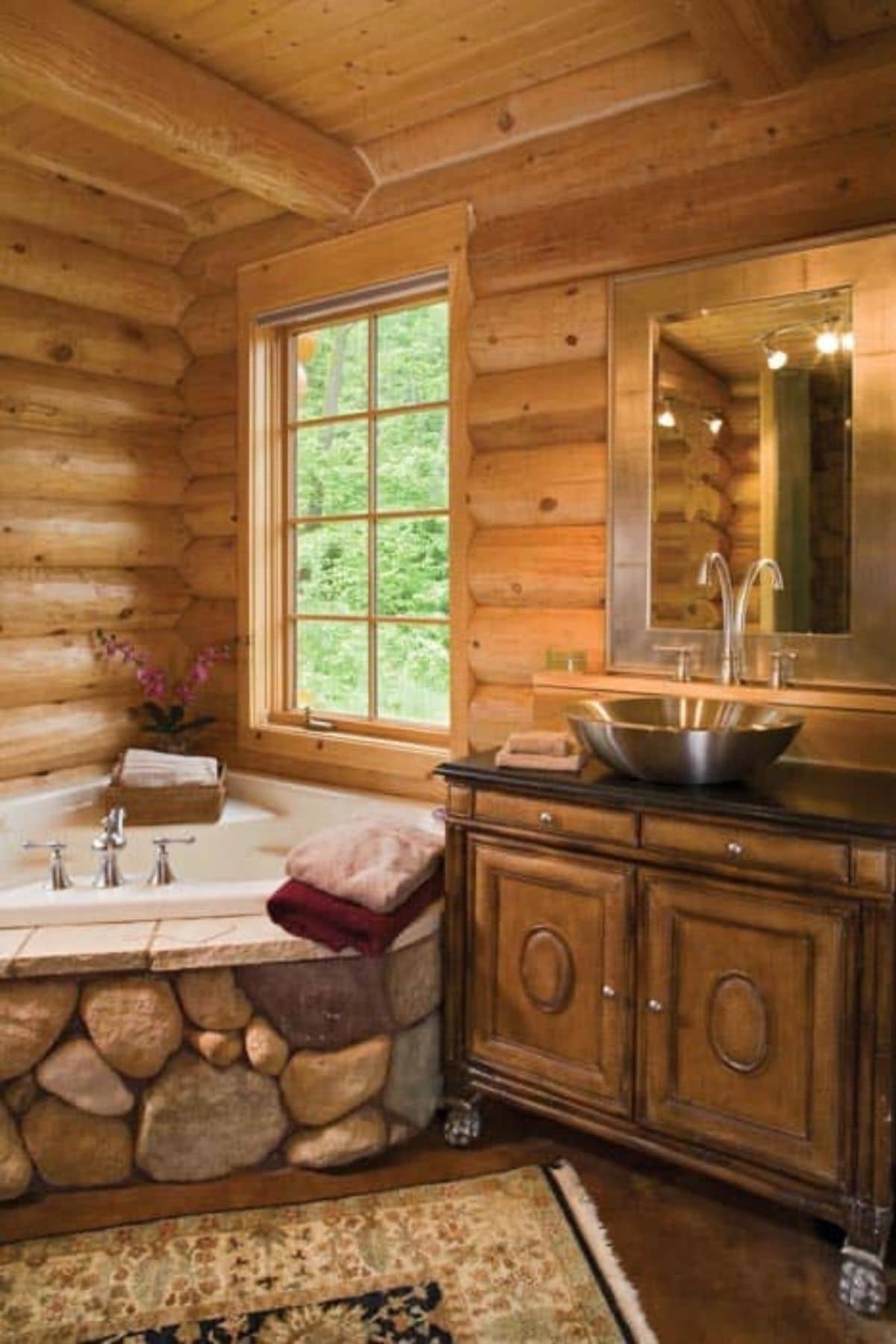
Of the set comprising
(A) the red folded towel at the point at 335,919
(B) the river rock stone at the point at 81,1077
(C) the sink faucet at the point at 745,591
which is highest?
(C) the sink faucet at the point at 745,591

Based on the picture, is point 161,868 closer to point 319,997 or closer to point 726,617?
point 319,997

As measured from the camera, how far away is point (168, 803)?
10.7 ft

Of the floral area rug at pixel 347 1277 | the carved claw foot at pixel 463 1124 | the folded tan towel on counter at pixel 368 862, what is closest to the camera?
the floral area rug at pixel 347 1277

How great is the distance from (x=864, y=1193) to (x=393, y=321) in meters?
2.61

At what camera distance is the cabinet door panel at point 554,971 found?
214cm

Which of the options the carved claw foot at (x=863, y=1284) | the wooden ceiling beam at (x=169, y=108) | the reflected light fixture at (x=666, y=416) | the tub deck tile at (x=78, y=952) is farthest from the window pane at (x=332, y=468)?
the carved claw foot at (x=863, y=1284)

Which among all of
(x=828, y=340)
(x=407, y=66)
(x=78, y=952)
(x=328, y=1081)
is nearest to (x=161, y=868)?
(x=78, y=952)

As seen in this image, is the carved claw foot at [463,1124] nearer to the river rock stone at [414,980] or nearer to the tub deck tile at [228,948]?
the river rock stone at [414,980]

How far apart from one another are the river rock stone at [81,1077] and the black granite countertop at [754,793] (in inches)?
36.4

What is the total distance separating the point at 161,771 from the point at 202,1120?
1.30 meters

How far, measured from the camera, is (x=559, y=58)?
8.75 feet

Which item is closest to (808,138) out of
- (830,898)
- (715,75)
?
(715,75)

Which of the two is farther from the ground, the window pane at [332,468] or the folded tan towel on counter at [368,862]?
the window pane at [332,468]

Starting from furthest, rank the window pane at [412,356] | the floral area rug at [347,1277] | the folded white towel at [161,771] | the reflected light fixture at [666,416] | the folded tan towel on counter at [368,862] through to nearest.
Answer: the folded white towel at [161,771]
the window pane at [412,356]
the reflected light fixture at [666,416]
the folded tan towel on counter at [368,862]
the floral area rug at [347,1277]
